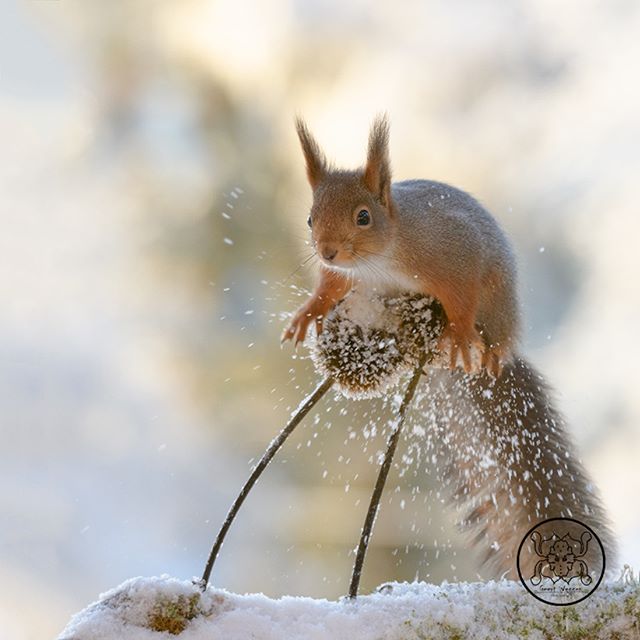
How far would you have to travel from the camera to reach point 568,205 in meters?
1.78

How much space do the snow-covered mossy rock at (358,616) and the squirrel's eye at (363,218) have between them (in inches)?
16.5

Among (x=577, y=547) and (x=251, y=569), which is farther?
(x=251, y=569)

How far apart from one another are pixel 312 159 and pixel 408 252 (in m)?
0.16

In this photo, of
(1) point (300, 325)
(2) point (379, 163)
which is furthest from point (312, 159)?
(1) point (300, 325)

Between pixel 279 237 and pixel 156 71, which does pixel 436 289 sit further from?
pixel 156 71

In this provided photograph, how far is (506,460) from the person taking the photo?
49.9 inches

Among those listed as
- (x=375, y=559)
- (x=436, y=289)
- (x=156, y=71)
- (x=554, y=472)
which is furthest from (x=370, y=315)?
(x=156, y=71)

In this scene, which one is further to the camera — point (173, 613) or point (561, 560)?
point (561, 560)

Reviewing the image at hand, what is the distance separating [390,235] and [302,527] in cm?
84

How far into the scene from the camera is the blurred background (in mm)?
1762

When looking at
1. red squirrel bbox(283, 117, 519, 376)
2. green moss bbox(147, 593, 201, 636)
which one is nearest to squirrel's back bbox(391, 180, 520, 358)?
red squirrel bbox(283, 117, 519, 376)

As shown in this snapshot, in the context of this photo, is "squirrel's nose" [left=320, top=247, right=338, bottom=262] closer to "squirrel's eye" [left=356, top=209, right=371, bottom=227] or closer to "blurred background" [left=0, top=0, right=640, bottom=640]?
"squirrel's eye" [left=356, top=209, right=371, bottom=227]

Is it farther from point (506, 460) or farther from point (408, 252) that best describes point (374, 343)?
point (506, 460)

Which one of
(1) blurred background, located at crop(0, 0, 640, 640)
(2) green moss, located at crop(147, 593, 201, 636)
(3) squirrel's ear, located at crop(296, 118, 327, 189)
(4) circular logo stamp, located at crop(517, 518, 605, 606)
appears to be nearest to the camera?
(2) green moss, located at crop(147, 593, 201, 636)
